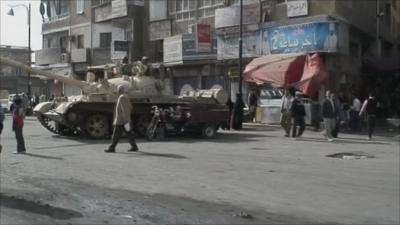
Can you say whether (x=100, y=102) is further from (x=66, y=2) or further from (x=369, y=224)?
(x=66, y=2)

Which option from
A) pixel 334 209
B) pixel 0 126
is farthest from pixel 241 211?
pixel 0 126

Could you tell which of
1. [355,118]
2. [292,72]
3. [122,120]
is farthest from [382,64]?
[122,120]

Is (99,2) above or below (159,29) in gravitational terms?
above

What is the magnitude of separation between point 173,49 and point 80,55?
1171 cm

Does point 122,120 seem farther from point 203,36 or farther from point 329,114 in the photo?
point 203,36

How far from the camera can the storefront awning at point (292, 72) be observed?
25453 mm

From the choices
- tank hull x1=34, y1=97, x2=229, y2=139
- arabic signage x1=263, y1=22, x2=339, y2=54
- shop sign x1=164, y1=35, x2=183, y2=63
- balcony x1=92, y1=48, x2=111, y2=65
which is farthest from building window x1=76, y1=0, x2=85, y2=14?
tank hull x1=34, y1=97, x2=229, y2=139

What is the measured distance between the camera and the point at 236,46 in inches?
1210

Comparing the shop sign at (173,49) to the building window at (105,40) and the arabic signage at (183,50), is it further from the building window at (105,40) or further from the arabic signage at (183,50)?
the building window at (105,40)

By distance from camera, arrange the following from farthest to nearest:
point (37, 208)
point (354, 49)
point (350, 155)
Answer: point (354, 49) < point (350, 155) < point (37, 208)

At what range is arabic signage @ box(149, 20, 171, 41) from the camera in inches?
1473

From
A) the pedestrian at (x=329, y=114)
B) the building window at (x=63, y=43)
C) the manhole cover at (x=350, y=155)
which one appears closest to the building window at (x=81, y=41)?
the building window at (x=63, y=43)

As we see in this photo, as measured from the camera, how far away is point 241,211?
28.1 ft

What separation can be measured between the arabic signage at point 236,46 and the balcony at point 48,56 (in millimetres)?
18902
